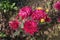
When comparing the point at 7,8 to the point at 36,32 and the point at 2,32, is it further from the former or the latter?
the point at 36,32

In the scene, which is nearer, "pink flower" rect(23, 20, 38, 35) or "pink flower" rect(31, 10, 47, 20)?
"pink flower" rect(23, 20, 38, 35)

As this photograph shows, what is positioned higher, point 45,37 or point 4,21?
point 4,21

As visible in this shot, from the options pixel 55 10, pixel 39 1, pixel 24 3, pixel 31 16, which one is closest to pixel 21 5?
pixel 24 3

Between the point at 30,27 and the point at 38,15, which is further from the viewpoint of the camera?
the point at 38,15

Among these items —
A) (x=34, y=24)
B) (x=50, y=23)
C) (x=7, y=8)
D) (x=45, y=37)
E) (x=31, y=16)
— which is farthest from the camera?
(x=7, y=8)

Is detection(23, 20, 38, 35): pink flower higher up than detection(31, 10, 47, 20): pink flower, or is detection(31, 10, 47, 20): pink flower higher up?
detection(31, 10, 47, 20): pink flower

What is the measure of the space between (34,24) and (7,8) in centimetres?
76

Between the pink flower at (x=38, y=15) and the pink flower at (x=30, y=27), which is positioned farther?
the pink flower at (x=38, y=15)

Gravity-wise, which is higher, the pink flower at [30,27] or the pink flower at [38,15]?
the pink flower at [38,15]

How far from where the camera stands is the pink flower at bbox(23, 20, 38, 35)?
2004 mm

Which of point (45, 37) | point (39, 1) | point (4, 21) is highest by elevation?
point (39, 1)

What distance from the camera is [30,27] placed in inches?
78.8

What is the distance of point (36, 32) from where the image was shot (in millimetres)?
2154

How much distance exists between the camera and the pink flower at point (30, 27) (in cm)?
200
